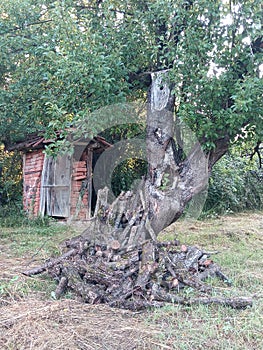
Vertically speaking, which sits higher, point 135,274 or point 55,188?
point 55,188

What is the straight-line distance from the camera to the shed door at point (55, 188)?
8211 millimetres

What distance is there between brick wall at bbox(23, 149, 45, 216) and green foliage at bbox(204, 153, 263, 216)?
4338 mm

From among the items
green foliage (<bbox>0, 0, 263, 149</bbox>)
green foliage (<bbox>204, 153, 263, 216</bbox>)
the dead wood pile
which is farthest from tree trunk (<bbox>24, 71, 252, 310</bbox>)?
green foliage (<bbox>204, 153, 263, 216</bbox>)

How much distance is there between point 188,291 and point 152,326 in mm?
706

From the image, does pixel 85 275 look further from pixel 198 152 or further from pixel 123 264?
pixel 198 152

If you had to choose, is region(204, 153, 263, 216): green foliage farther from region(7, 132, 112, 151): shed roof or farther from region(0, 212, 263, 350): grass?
region(0, 212, 263, 350): grass

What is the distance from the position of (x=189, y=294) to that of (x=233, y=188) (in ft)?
23.6

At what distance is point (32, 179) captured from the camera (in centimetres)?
843

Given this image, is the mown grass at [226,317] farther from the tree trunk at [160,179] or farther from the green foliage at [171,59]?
the green foliage at [171,59]

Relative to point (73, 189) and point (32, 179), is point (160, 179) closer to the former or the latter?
point (73, 189)

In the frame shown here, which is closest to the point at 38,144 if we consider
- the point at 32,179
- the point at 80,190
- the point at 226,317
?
the point at 32,179

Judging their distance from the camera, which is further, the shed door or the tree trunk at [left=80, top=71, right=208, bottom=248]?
the shed door

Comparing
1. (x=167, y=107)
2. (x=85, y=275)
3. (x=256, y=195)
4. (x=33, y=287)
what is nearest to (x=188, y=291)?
(x=85, y=275)

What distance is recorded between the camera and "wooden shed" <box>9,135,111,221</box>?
8193 millimetres
